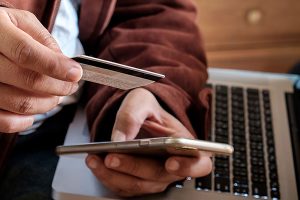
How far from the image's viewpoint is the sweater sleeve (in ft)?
1.97

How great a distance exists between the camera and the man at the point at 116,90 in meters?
0.42

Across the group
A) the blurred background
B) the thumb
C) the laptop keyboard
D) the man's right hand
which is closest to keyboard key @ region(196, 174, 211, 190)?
the laptop keyboard

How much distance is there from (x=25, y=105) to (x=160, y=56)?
25 cm

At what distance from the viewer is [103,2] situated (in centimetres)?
64

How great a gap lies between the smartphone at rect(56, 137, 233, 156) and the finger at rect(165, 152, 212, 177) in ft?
0.03

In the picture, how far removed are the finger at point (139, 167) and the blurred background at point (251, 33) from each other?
675mm

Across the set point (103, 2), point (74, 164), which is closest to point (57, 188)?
point (74, 164)

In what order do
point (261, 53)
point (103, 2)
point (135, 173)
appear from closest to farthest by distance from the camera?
point (135, 173)
point (103, 2)
point (261, 53)

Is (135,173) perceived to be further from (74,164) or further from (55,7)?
(55,7)

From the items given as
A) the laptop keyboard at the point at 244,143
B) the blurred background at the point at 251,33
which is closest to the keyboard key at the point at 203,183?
the laptop keyboard at the point at 244,143

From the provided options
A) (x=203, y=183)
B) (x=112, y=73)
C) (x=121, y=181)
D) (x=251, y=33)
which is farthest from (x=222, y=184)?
(x=251, y=33)

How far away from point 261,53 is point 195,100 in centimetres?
63

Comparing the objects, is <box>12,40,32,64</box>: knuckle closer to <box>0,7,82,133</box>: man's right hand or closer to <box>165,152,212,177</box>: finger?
<box>0,7,82,133</box>: man's right hand

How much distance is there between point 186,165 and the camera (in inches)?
20.4
